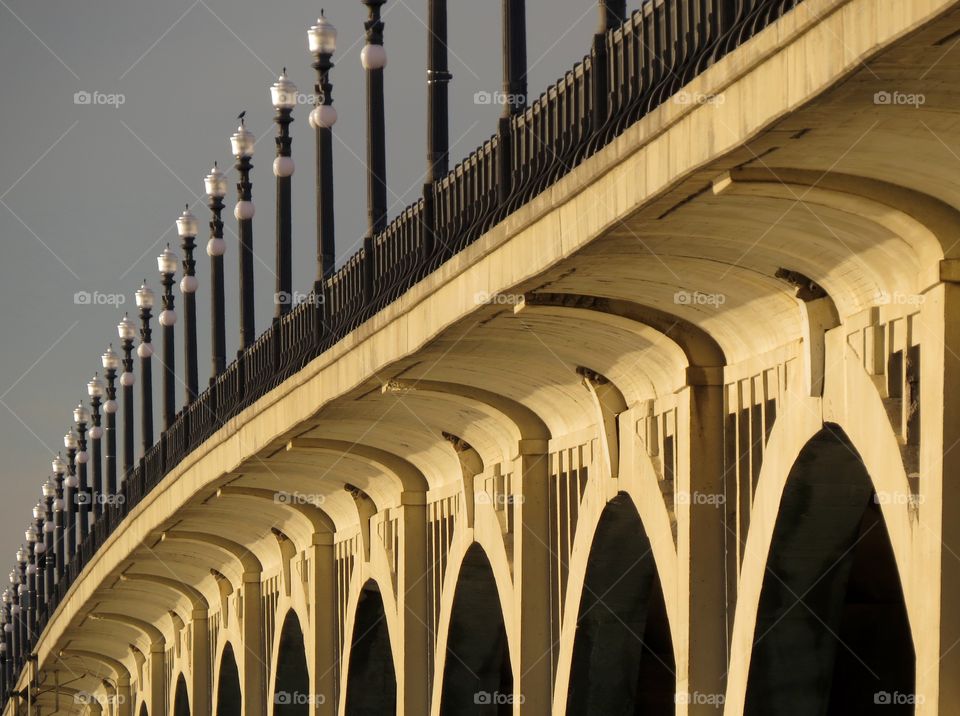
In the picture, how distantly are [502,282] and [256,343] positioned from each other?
1470 centimetres

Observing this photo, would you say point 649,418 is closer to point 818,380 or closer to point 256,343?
point 818,380

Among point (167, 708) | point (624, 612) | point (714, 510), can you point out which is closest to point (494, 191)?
point (714, 510)

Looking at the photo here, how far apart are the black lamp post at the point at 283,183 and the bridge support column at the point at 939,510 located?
16.7m

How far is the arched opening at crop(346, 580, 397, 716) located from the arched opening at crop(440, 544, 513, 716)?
4257mm

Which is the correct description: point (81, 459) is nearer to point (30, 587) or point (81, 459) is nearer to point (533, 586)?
point (30, 587)

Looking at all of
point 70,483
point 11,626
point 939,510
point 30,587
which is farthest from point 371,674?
point 11,626

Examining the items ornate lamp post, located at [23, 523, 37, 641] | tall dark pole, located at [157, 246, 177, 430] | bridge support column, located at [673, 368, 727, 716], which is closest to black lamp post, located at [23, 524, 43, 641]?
ornate lamp post, located at [23, 523, 37, 641]

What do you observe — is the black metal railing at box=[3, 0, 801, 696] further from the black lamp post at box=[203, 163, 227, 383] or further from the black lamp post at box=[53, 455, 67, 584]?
the black lamp post at box=[53, 455, 67, 584]

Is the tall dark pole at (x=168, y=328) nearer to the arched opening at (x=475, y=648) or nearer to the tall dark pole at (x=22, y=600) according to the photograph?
the arched opening at (x=475, y=648)

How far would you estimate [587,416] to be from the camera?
65.9 ft

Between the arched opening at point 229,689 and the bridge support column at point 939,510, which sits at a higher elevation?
the bridge support column at point 939,510

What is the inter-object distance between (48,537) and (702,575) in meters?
60.9

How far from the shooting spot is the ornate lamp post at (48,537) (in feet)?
223

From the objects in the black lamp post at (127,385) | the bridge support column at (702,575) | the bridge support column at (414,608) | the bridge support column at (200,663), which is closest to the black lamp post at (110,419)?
the black lamp post at (127,385)
